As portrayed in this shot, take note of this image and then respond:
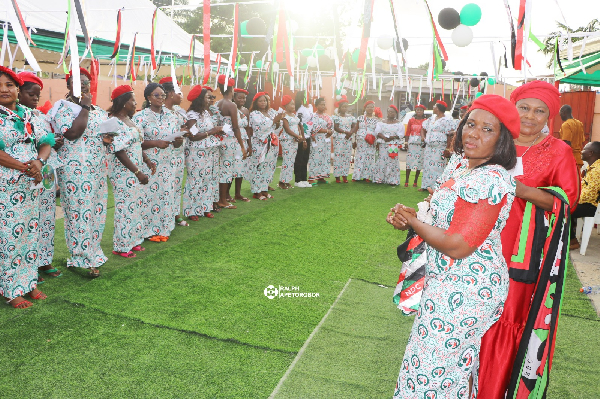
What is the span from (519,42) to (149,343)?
3.72 metres

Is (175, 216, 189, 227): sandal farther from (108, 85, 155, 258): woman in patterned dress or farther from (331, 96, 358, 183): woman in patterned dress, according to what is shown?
(331, 96, 358, 183): woman in patterned dress

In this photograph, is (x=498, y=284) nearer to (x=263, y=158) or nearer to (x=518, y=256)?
(x=518, y=256)

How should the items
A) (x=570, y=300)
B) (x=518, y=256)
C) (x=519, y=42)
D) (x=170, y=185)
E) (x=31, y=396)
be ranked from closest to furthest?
1. (x=518, y=256)
2. (x=31, y=396)
3. (x=519, y=42)
4. (x=570, y=300)
5. (x=170, y=185)

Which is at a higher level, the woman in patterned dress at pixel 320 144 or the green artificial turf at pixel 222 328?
the woman in patterned dress at pixel 320 144

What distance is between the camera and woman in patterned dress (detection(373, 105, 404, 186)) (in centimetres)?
1030

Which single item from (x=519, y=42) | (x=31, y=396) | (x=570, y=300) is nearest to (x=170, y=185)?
(x=31, y=396)

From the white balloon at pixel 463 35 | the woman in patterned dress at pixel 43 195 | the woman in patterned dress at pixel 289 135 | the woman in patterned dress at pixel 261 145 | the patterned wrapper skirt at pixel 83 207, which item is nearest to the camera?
the woman in patterned dress at pixel 43 195

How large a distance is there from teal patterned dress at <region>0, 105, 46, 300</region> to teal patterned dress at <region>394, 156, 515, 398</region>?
2936 millimetres

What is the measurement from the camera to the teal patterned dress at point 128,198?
15.1 ft

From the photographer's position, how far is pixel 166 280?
13.7ft

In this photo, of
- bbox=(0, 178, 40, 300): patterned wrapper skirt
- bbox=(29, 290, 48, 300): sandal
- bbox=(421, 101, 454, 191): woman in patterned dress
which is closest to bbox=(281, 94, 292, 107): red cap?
bbox=(421, 101, 454, 191): woman in patterned dress

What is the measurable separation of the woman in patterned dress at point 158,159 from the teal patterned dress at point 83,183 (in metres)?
0.97

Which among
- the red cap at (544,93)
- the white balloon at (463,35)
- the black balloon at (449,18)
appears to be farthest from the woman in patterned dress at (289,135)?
the red cap at (544,93)
